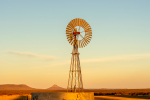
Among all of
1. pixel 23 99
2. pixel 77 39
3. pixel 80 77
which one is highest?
pixel 77 39

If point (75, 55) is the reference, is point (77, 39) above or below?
above

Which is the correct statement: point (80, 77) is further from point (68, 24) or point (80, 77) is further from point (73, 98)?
point (68, 24)

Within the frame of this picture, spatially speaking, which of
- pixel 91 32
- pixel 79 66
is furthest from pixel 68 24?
pixel 79 66

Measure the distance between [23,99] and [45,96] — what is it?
2374cm

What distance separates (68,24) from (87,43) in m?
3.30

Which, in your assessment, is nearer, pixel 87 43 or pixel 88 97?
pixel 88 97

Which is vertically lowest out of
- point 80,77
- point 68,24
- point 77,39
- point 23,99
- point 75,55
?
point 23,99

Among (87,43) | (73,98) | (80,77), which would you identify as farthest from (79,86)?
(87,43)

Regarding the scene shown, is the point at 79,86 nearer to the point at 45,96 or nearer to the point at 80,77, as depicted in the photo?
the point at 80,77

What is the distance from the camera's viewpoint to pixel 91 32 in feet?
98.2

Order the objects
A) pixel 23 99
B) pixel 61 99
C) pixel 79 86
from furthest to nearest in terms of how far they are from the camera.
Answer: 1. pixel 23 99
2. pixel 79 86
3. pixel 61 99

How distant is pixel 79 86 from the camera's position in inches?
1113

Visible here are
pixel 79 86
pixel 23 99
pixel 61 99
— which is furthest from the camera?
pixel 23 99

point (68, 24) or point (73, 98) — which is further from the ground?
point (68, 24)
